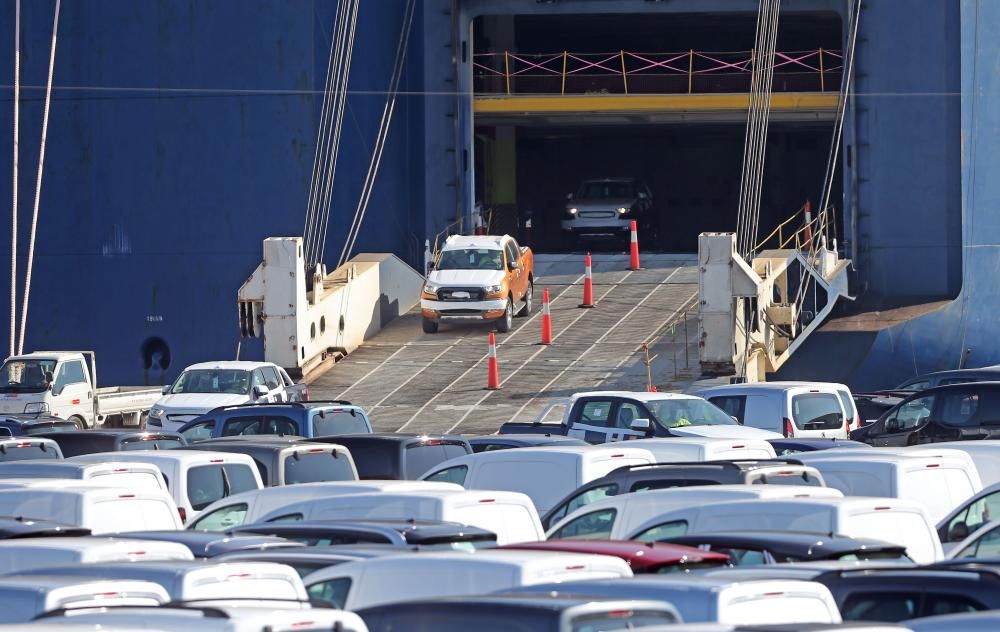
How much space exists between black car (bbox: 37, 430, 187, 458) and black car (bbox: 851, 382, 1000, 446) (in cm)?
822

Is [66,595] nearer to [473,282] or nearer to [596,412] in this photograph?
[596,412]

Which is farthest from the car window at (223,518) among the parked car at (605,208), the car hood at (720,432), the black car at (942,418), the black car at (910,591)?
the parked car at (605,208)

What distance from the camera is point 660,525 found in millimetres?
11062

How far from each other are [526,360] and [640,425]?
11.5 meters

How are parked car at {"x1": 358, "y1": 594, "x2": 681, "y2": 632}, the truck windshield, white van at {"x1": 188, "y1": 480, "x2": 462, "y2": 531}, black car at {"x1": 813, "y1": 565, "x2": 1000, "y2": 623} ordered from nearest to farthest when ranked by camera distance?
parked car at {"x1": 358, "y1": 594, "x2": 681, "y2": 632} < black car at {"x1": 813, "y1": 565, "x2": 1000, "y2": 623} < white van at {"x1": 188, "y1": 480, "x2": 462, "y2": 531} < the truck windshield

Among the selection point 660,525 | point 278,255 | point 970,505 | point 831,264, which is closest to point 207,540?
point 660,525

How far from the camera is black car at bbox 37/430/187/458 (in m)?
18.5

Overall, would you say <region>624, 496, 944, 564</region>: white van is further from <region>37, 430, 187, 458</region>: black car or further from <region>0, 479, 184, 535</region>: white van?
<region>37, 430, 187, 458</region>: black car

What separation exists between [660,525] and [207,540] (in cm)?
279

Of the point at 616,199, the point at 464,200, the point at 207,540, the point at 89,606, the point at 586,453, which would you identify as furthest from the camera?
the point at 616,199

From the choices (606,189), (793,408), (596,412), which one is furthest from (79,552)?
(606,189)

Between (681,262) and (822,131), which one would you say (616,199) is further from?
(822,131)

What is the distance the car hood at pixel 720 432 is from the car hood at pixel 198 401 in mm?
7645

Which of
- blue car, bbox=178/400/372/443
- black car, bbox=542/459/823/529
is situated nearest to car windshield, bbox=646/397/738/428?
blue car, bbox=178/400/372/443
